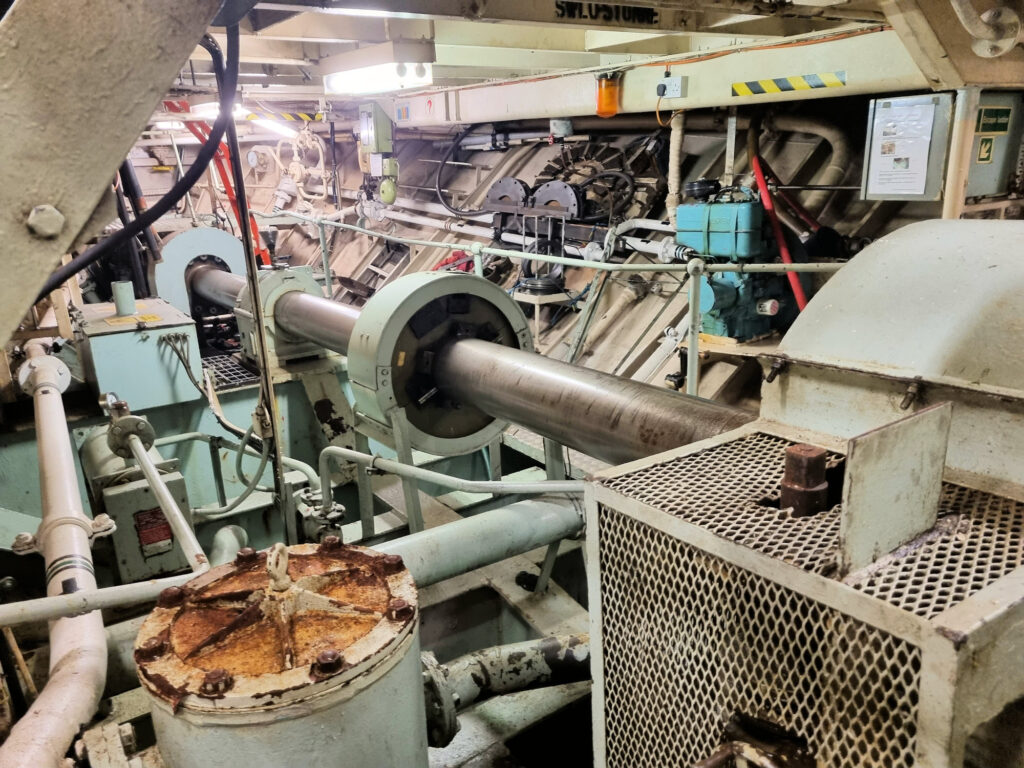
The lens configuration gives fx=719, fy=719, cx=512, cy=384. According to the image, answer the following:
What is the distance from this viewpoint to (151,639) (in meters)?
1.07

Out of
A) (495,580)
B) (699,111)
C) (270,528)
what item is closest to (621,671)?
(495,580)

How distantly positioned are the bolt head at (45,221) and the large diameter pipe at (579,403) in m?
1.23

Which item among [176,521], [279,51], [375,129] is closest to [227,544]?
[176,521]

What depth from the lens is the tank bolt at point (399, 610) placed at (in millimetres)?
1095

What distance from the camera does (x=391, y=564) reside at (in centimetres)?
125

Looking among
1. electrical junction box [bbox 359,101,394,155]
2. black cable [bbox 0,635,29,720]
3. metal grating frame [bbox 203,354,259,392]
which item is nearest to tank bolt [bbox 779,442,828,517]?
black cable [bbox 0,635,29,720]

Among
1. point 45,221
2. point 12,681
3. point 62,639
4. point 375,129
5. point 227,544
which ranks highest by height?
point 375,129

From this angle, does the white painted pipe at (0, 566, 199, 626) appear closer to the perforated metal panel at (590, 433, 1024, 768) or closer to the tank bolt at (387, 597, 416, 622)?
the tank bolt at (387, 597, 416, 622)

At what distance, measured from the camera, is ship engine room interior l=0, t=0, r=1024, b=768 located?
0.65 m

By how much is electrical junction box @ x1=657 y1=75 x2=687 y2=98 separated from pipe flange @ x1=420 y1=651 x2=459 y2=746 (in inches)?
138

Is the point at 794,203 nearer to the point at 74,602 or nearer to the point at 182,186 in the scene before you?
the point at 182,186

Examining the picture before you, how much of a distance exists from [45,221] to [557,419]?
1510 millimetres

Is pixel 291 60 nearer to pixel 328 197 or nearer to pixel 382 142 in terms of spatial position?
pixel 382 142

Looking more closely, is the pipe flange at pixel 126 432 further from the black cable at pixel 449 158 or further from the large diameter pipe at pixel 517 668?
the black cable at pixel 449 158
